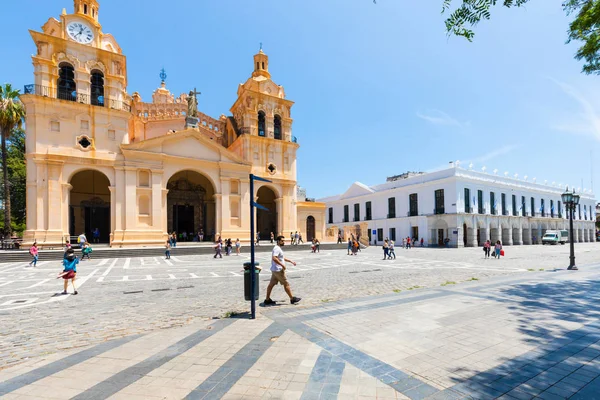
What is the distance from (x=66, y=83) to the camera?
24.9 meters

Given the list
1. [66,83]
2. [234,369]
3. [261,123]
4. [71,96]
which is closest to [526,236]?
[261,123]

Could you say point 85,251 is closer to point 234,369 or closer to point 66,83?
point 66,83

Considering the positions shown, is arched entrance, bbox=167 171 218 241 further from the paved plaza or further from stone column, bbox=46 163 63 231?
the paved plaza

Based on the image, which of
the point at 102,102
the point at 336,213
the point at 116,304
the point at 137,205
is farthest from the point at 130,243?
the point at 336,213

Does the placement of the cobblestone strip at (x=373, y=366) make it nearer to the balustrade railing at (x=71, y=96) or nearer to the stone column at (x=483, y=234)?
the balustrade railing at (x=71, y=96)

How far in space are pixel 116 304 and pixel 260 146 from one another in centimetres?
2677

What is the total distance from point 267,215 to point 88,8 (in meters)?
25.9

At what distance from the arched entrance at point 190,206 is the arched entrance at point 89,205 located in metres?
5.93

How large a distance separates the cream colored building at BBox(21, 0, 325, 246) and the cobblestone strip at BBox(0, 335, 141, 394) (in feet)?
73.6

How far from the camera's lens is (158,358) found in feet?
13.3

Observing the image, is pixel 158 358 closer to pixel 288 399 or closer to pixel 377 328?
pixel 288 399

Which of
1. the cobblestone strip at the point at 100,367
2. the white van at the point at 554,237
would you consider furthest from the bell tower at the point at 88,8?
the white van at the point at 554,237

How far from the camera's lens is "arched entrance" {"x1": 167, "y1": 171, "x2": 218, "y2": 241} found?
30939mm

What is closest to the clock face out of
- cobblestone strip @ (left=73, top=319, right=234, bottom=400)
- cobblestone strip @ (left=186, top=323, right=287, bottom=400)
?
cobblestone strip @ (left=73, top=319, right=234, bottom=400)
